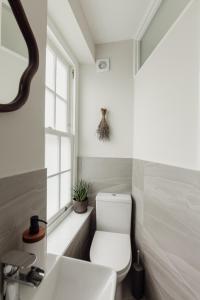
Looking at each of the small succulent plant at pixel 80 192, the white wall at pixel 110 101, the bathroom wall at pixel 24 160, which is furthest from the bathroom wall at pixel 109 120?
the bathroom wall at pixel 24 160

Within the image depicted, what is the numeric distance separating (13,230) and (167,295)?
112 centimetres

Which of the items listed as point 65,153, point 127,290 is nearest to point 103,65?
point 65,153

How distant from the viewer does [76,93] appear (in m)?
1.85

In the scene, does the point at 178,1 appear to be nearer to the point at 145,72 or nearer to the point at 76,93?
the point at 145,72

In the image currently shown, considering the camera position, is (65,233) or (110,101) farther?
(110,101)

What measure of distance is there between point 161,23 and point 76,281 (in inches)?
73.9

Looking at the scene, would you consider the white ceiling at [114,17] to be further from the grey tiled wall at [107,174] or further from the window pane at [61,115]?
the grey tiled wall at [107,174]

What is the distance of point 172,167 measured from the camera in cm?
103

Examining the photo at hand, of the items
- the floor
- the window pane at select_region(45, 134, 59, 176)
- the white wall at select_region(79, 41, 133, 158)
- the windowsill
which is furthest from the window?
the floor

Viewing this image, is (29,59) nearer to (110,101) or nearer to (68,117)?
(68,117)

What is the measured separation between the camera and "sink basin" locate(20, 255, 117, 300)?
65 centimetres

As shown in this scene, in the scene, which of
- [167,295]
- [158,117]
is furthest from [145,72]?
[167,295]

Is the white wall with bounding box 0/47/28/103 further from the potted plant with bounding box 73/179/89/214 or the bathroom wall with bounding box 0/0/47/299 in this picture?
the potted plant with bounding box 73/179/89/214

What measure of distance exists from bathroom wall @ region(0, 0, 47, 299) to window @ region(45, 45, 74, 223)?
535 millimetres
